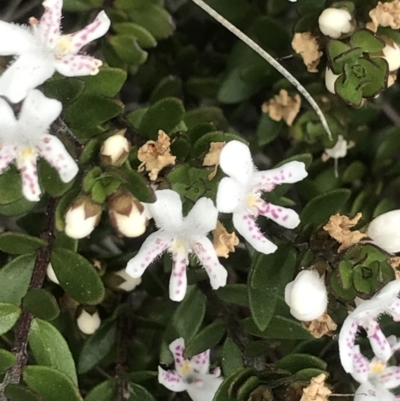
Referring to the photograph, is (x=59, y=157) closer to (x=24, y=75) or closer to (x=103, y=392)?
(x=24, y=75)

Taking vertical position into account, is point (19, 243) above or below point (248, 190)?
below

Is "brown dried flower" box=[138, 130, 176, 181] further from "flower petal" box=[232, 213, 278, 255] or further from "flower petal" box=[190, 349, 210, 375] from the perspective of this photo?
"flower petal" box=[190, 349, 210, 375]

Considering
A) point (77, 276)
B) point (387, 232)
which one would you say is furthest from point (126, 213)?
point (387, 232)

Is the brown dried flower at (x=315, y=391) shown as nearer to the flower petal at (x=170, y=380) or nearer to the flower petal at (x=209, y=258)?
the flower petal at (x=209, y=258)

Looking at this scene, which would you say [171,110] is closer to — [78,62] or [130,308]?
[78,62]

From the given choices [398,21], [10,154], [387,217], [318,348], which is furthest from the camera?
[318,348]

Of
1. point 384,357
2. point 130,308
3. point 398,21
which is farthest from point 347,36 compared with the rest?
point 130,308
